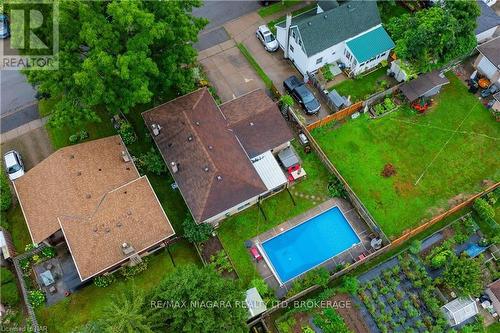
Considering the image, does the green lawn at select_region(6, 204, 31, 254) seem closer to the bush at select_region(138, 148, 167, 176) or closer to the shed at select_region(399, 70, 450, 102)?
the bush at select_region(138, 148, 167, 176)

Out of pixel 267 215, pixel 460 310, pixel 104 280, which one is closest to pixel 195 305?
pixel 104 280

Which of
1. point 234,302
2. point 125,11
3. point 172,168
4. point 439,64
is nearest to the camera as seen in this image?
point 234,302

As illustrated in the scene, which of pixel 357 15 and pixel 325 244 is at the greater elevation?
pixel 357 15

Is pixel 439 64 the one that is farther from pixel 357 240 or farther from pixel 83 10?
pixel 83 10

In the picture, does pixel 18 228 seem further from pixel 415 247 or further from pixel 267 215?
pixel 415 247

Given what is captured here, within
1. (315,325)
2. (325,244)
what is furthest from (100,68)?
(315,325)

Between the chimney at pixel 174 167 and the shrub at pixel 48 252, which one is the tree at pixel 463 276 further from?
the shrub at pixel 48 252
